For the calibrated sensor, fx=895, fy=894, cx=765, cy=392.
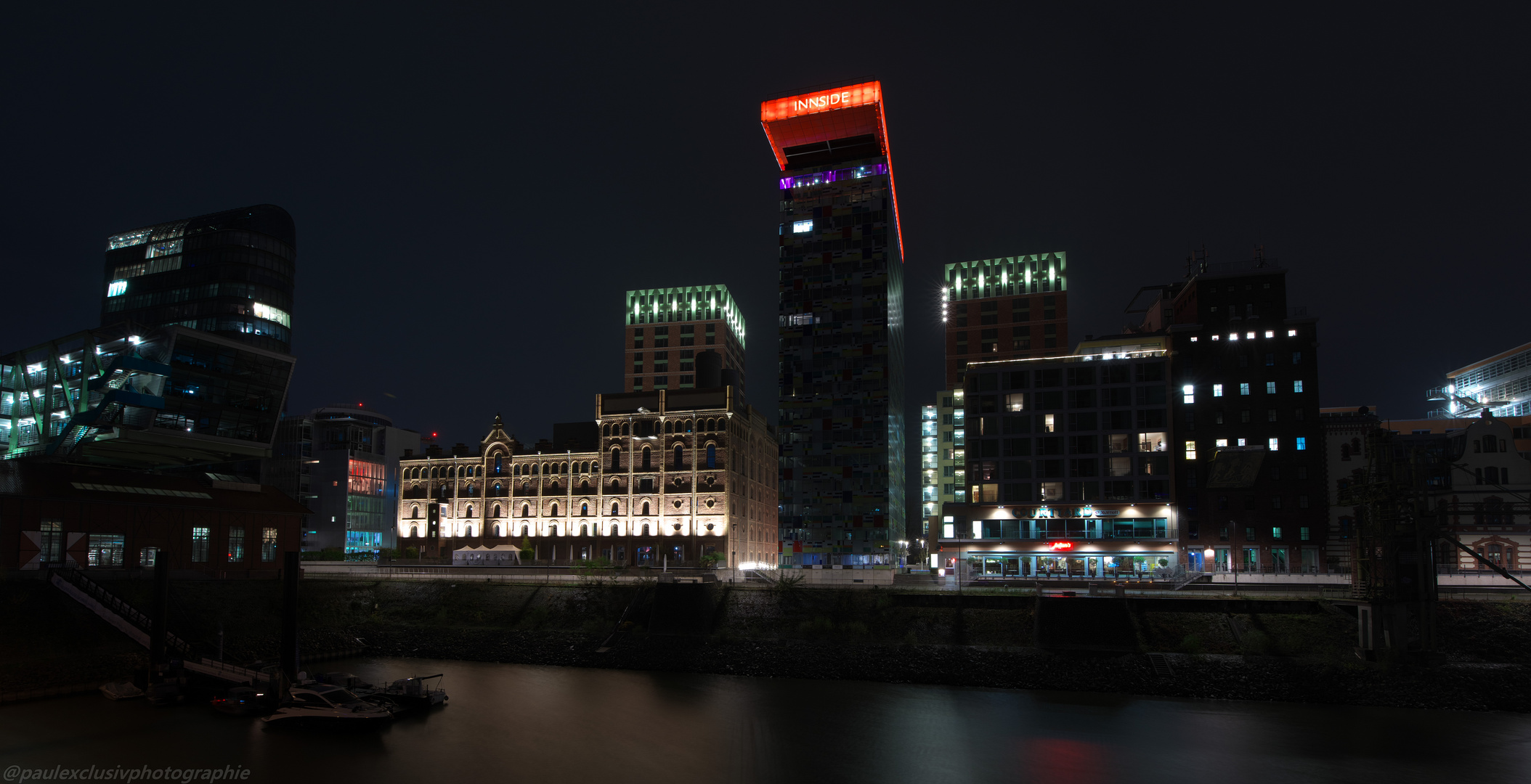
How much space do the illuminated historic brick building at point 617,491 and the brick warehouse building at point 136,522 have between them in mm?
30157

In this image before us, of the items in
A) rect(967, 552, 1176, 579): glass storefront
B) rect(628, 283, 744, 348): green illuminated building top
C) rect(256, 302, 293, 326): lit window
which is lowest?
rect(967, 552, 1176, 579): glass storefront

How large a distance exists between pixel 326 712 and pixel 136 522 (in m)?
34.9

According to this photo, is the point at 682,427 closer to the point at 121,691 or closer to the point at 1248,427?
the point at 1248,427

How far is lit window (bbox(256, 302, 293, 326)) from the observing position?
5374 inches

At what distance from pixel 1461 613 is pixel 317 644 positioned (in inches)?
2614

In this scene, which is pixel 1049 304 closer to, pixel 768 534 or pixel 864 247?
pixel 864 247

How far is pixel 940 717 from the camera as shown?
41312 millimetres

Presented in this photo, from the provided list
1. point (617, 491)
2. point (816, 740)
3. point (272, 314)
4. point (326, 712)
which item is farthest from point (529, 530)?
point (816, 740)

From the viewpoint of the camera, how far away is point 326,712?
38.1m

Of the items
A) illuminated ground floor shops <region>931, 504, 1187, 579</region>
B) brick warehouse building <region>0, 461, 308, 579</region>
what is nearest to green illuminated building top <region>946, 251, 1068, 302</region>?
illuminated ground floor shops <region>931, 504, 1187, 579</region>

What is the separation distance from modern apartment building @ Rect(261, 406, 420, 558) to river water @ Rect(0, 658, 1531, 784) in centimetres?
10980

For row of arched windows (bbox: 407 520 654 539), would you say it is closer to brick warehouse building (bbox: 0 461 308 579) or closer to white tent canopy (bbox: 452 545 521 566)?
white tent canopy (bbox: 452 545 521 566)

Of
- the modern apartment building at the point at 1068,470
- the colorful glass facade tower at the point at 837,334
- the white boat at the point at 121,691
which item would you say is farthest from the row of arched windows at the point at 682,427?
the white boat at the point at 121,691

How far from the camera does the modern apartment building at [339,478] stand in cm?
14588
